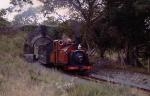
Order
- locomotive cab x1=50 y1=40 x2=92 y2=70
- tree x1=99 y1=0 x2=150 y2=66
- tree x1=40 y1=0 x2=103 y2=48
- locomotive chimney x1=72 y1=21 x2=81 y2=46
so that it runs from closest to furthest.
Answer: locomotive cab x1=50 y1=40 x2=92 y2=70
tree x1=99 y1=0 x2=150 y2=66
tree x1=40 y1=0 x2=103 y2=48
locomotive chimney x1=72 y1=21 x2=81 y2=46

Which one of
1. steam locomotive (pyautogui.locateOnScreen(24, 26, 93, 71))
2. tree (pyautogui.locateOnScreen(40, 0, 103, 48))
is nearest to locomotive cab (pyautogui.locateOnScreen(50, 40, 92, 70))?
steam locomotive (pyautogui.locateOnScreen(24, 26, 93, 71))

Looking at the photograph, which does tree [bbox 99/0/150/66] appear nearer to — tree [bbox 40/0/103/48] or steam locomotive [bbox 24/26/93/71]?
tree [bbox 40/0/103/48]

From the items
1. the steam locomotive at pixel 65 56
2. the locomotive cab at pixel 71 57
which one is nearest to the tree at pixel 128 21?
the steam locomotive at pixel 65 56

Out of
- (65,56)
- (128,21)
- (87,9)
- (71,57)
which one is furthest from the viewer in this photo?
(87,9)

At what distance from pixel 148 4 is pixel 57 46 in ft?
21.9

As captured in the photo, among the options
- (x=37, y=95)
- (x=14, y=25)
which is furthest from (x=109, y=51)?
(x=37, y=95)

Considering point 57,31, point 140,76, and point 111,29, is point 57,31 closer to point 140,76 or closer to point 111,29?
point 111,29

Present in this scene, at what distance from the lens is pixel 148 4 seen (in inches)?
1047

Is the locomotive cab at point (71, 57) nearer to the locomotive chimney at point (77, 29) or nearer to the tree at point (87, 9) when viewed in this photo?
the tree at point (87, 9)

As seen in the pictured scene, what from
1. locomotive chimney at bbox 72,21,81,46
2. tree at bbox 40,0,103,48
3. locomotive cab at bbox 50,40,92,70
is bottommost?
locomotive cab at bbox 50,40,92,70

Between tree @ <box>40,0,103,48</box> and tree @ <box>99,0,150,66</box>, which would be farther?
tree @ <box>40,0,103,48</box>

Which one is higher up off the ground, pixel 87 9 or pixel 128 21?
pixel 87 9

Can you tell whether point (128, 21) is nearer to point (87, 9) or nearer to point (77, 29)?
point (87, 9)

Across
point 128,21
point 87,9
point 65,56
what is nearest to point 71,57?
point 65,56
